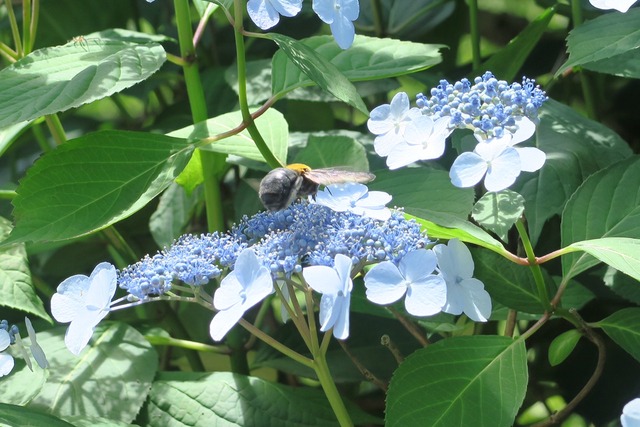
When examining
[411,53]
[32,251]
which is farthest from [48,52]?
[411,53]

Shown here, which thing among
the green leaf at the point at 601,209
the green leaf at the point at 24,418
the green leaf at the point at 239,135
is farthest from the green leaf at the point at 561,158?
the green leaf at the point at 24,418

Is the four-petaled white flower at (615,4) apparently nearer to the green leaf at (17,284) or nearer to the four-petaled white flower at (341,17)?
the four-petaled white flower at (341,17)

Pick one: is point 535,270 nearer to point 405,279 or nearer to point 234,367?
point 405,279

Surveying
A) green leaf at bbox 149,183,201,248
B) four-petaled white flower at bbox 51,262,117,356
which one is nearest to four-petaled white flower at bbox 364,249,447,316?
four-petaled white flower at bbox 51,262,117,356

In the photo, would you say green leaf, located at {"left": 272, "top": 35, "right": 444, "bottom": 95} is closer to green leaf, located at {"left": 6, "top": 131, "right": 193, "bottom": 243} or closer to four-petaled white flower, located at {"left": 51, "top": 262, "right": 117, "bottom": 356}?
A: green leaf, located at {"left": 6, "top": 131, "right": 193, "bottom": 243}

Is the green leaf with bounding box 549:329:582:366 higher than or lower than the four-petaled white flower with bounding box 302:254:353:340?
lower

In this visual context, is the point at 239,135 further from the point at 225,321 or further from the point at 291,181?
the point at 225,321
